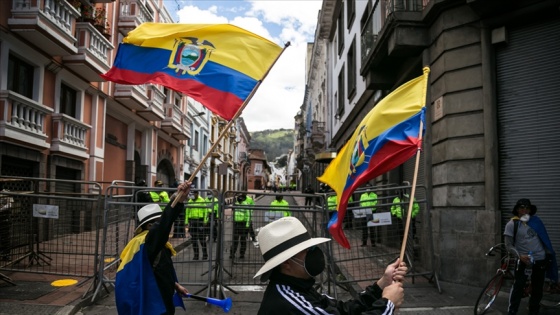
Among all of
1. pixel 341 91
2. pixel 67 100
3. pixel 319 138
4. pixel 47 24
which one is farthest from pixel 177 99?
pixel 47 24

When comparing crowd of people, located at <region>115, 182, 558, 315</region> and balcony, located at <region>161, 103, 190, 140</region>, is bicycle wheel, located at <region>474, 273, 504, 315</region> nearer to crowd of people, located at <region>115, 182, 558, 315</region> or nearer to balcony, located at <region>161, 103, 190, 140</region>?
crowd of people, located at <region>115, 182, 558, 315</region>

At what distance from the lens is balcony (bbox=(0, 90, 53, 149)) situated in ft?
35.0

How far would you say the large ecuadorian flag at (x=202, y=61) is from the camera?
16.6ft

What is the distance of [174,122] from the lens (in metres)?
25.8

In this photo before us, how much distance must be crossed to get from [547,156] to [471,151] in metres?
1.17

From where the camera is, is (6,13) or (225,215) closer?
(225,215)

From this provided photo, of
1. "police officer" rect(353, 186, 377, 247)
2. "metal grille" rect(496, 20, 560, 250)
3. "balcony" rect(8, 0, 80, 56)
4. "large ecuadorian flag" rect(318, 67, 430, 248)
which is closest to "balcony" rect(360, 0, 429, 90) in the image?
"metal grille" rect(496, 20, 560, 250)

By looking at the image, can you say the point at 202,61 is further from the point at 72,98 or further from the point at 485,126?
the point at 72,98

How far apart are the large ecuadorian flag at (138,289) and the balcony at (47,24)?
985 centimetres

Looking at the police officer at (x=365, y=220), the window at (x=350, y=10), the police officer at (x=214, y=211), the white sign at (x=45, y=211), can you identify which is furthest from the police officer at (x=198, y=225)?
the window at (x=350, y=10)

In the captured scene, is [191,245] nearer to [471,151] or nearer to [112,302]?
[112,302]

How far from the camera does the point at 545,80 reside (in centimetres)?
744

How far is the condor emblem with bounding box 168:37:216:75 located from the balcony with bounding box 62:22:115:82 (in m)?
10.1

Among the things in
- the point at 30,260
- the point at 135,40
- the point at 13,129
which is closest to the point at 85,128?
the point at 13,129
